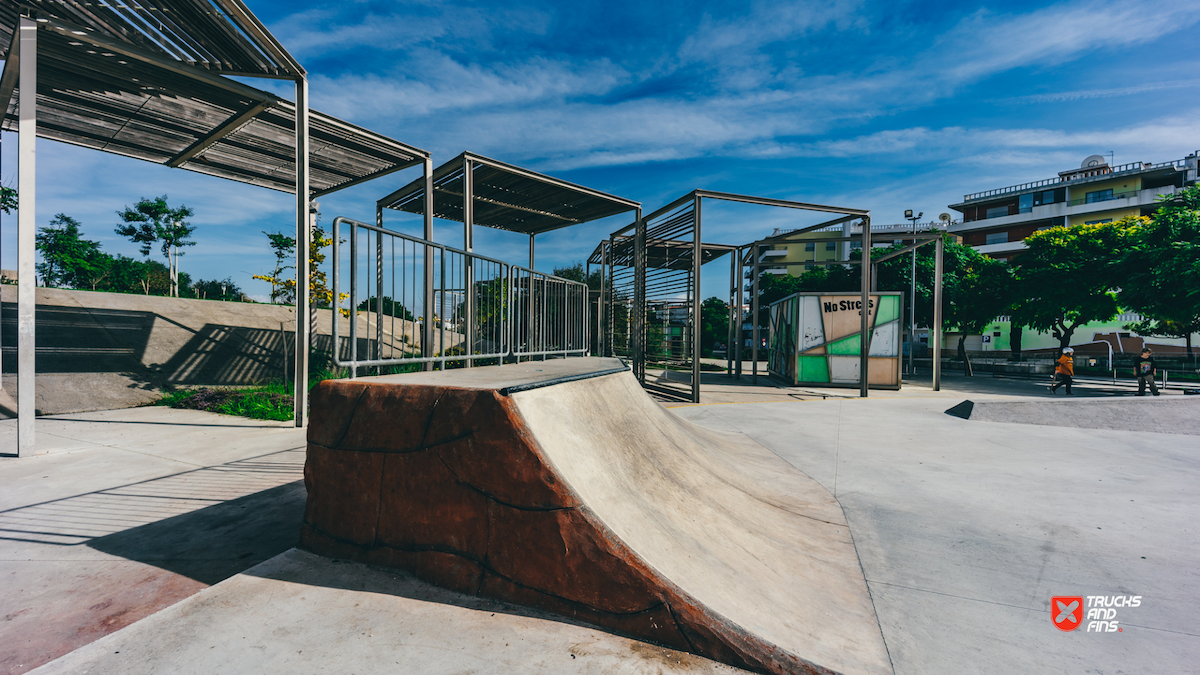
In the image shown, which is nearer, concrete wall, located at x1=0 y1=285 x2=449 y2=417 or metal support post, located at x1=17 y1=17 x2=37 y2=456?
metal support post, located at x1=17 y1=17 x2=37 y2=456

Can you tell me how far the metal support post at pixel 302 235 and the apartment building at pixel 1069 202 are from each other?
6406 cm

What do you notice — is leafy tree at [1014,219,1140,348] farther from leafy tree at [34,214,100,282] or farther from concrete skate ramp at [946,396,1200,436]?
leafy tree at [34,214,100,282]

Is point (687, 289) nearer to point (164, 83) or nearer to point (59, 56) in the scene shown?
point (164, 83)

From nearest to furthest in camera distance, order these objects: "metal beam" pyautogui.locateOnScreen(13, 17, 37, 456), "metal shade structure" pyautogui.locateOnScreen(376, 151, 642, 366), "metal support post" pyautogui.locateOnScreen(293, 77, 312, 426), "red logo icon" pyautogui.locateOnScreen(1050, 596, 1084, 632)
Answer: "red logo icon" pyautogui.locateOnScreen(1050, 596, 1084, 632) → "metal beam" pyautogui.locateOnScreen(13, 17, 37, 456) → "metal support post" pyautogui.locateOnScreen(293, 77, 312, 426) → "metal shade structure" pyautogui.locateOnScreen(376, 151, 642, 366)

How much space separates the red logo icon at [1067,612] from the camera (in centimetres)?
211

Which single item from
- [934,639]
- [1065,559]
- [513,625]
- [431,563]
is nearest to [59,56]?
[431,563]

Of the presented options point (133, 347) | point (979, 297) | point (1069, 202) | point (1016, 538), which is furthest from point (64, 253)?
point (1069, 202)

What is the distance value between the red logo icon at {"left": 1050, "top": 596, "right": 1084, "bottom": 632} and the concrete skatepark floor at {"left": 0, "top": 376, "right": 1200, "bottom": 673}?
0.06 m

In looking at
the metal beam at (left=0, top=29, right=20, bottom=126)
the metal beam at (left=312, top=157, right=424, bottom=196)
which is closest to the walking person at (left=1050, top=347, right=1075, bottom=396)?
the metal beam at (left=312, top=157, right=424, bottom=196)

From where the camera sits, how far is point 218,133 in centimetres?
787

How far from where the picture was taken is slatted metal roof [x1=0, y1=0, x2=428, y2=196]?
5344 mm

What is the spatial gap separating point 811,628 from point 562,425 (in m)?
1.47

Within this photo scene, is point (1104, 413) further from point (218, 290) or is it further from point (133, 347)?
point (218, 290)

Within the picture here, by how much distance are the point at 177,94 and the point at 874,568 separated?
10082mm
